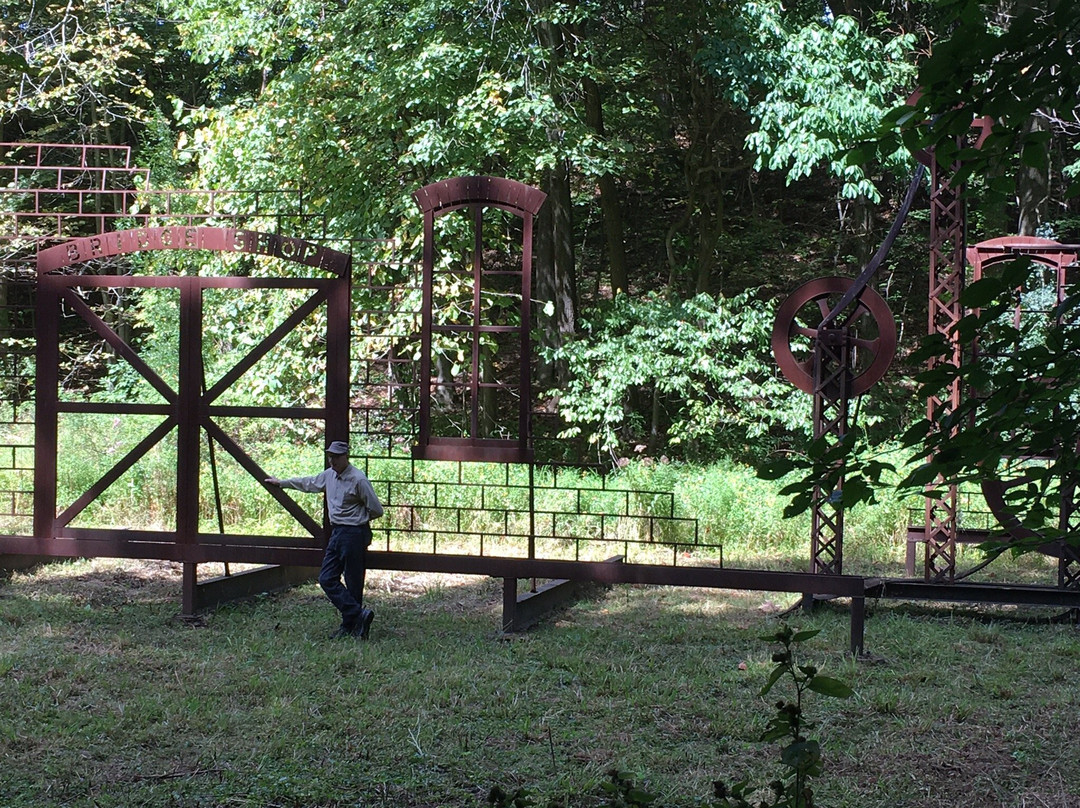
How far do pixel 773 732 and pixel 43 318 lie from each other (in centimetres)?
824

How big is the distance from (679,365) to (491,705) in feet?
28.7

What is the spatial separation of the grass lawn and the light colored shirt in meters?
0.89

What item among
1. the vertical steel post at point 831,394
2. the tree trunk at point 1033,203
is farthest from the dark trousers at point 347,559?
the tree trunk at point 1033,203

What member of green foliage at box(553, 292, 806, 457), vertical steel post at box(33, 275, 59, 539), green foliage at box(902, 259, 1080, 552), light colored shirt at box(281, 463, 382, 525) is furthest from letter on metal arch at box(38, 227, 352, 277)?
green foliage at box(902, 259, 1080, 552)

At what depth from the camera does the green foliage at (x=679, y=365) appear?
48.0 feet

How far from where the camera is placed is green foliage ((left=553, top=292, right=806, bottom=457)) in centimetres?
1462

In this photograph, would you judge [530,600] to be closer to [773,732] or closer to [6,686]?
Result: [6,686]

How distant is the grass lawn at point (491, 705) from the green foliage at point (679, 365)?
17.0ft

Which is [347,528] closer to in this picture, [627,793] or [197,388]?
[197,388]

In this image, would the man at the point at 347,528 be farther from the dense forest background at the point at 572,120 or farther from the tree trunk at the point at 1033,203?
the tree trunk at the point at 1033,203

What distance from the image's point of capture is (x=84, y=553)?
29.8 ft

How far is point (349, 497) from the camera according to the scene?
853 centimetres

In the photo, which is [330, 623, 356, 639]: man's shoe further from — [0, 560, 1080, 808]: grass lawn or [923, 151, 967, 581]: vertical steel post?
[923, 151, 967, 581]: vertical steel post

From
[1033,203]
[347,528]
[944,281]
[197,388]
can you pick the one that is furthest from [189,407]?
[1033,203]
